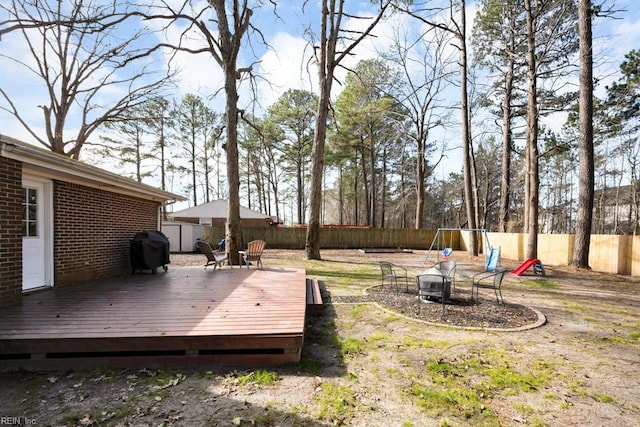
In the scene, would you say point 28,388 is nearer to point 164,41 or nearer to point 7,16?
point 164,41

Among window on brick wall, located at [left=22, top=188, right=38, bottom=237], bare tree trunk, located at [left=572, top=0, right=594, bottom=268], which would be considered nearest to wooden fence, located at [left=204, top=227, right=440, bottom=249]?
bare tree trunk, located at [left=572, top=0, right=594, bottom=268]

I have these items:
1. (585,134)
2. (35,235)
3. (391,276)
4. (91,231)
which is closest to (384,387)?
(391,276)

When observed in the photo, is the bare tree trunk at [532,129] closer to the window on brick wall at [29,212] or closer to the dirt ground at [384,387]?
the dirt ground at [384,387]

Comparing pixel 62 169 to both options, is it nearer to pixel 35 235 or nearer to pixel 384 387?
pixel 35 235

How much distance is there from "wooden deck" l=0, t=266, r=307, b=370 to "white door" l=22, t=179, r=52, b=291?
15.9 inches

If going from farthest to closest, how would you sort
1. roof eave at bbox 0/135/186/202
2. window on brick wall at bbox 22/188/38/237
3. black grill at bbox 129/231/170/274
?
1. black grill at bbox 129/231/170/274
2. window on brick wall at bbox 22/188/38/237
3. roof eave at bbox 0/135/186/202

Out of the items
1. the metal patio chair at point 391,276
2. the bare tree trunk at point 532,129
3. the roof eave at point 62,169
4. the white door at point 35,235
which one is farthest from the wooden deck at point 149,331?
the bare tree trunk at point 532,129

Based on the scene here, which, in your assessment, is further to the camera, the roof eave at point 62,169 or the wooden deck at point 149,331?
the roof eave at point 62,169

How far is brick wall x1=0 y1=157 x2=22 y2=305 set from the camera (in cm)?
387

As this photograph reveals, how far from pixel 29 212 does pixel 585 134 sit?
14682 millimetres

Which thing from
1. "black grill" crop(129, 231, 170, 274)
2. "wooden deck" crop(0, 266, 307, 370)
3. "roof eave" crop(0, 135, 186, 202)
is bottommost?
"wooden deck" crop(0, 266, 307, 370)

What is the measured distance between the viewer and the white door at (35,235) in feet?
15.0

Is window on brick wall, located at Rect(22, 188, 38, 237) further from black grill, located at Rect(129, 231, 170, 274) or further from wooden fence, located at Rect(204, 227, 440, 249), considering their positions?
wooden fence, located at Rect(204, 227, 440, 249)

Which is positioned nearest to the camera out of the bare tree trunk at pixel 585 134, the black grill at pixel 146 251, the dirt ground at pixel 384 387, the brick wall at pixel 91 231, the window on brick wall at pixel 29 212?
the dirt ground at pixel 384 387
